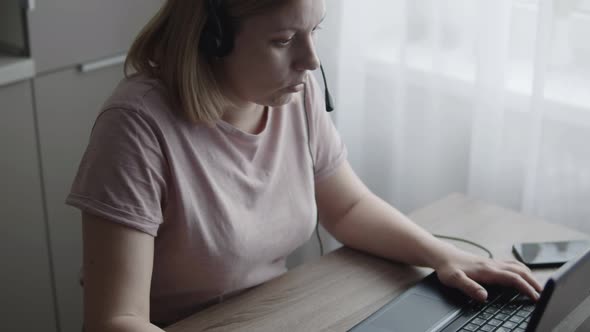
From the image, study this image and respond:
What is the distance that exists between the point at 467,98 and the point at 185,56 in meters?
0.84

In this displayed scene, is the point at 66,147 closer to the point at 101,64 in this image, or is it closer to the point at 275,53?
the point at 101,64

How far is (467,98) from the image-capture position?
5.92ft

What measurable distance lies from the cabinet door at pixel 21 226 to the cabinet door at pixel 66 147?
0.09 feet

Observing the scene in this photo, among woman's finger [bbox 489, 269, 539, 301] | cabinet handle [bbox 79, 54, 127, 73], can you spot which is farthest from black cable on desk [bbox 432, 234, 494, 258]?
cabinet handle [bbox 79, 54, 127, 73]

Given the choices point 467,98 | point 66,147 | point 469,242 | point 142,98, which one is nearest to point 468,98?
point 467,98

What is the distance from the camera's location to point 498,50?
168 cm

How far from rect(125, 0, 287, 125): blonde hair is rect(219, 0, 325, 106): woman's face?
0.02 metres

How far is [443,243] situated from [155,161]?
493mm

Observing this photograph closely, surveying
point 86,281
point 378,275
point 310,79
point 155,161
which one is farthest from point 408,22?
point 86,281

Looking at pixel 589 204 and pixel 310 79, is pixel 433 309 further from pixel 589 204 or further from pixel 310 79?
pixel 589 204

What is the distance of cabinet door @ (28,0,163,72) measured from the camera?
74.3 inches

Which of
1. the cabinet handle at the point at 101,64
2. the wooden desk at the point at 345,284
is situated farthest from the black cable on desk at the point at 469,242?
the cabinet handle at the point at 101,64

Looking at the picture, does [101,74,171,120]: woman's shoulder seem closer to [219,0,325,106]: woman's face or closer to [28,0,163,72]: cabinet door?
[219,0,325,106]: woman's face

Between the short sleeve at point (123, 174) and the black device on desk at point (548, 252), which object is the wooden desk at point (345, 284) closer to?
the black device on desk at point (548, 252)
